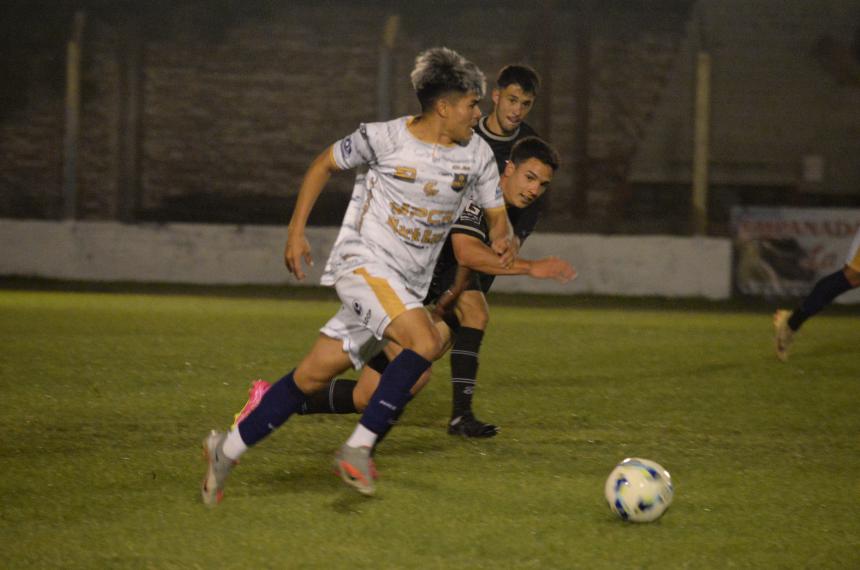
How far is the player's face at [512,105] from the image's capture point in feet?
20.6

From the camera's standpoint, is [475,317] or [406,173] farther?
[475,317]

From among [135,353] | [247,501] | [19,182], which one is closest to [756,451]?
[247,501]

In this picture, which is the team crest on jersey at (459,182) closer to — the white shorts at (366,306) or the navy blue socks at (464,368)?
the white shorts at (366,306)

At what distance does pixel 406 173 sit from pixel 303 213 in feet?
1.40

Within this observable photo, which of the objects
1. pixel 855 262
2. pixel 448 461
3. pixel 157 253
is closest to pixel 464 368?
pixel 448 461

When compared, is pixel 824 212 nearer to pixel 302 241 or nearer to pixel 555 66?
pixel 555 66

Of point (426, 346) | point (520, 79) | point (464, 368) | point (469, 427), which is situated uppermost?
point (520, 79)

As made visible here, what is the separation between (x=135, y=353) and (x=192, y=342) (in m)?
0.84

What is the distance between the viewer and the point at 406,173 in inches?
184

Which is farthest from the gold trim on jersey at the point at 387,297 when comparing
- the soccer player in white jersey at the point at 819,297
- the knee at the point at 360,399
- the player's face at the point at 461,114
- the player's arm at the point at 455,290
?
the soccer player in white jersey at the point at 819,297

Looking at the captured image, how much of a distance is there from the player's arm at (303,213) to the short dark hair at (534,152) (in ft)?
4.36

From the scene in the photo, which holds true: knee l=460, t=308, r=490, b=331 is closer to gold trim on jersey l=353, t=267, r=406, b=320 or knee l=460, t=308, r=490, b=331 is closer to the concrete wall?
gold trim on jersey l=353, t=267, r=406, b=320

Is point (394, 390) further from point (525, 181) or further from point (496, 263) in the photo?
point (525, 181)

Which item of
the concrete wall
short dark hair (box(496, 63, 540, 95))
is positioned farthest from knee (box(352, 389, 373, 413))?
the concrete wall
